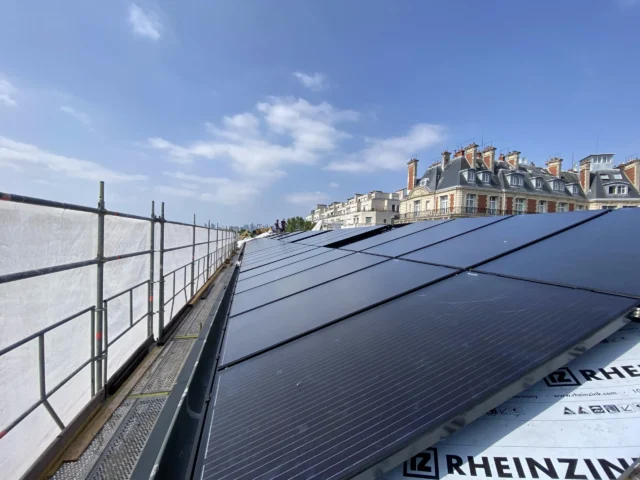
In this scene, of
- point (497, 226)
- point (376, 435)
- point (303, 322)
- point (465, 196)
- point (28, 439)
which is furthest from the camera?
point (465, 196)

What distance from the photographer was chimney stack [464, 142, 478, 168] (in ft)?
133

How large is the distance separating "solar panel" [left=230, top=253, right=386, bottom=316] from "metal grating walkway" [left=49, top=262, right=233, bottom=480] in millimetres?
467

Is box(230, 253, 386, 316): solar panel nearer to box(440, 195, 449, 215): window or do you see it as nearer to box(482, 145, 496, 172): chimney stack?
box(440, 195, 449, 215): window

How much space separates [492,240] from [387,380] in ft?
9.33

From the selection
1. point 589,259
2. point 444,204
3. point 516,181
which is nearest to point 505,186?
point 516,181

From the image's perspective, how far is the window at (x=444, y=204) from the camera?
40.2m

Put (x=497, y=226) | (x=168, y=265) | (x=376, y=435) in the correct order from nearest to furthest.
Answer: (x=376, y=435) → (x=497, y=226) → (x=168, y=265)

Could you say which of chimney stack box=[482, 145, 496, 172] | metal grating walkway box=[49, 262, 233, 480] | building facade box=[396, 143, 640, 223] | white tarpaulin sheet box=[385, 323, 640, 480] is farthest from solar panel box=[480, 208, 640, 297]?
chimney stack box=[482, 145, 496, 172]

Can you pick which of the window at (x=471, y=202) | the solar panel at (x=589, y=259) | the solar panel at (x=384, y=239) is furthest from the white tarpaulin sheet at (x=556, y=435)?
the window at (x=471, y=202)

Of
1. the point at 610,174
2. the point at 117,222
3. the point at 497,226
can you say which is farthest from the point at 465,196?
the point at 117,222

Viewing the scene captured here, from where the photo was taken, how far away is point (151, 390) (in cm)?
321

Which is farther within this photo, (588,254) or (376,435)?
(588,254)

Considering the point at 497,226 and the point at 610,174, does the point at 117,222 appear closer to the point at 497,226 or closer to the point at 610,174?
the point at 497,226

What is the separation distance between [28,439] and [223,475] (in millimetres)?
3082
